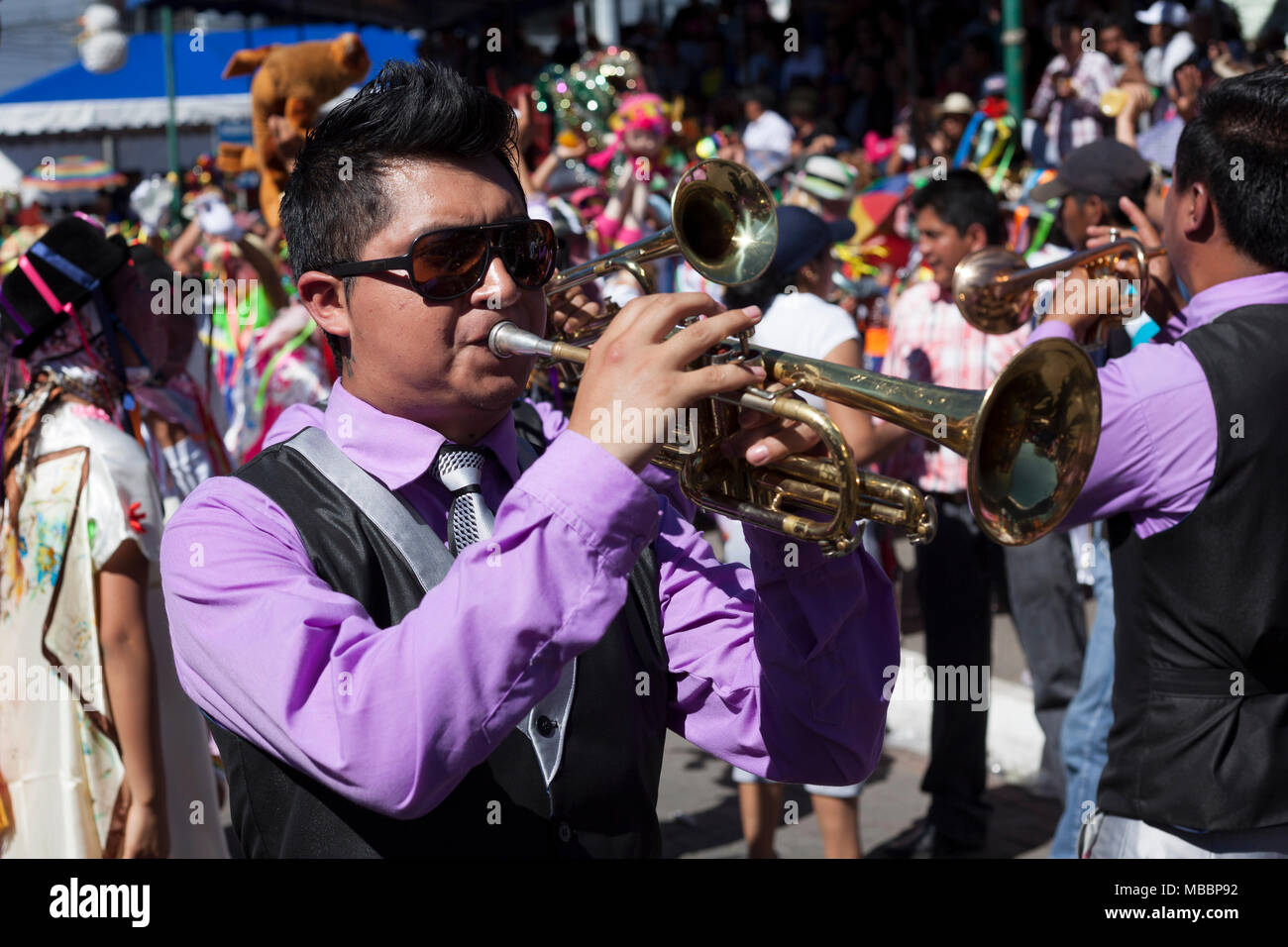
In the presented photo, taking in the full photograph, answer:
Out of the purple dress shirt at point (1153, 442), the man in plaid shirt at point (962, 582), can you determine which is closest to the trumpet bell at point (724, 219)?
the purple dress shirt at point (1153, 442)

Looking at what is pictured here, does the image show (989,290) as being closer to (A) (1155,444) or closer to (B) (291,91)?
(A) (1155,444)

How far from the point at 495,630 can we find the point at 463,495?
17.5 inches

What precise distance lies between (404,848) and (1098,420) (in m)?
1.03

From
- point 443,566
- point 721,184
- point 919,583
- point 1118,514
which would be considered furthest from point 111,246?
point 919,583

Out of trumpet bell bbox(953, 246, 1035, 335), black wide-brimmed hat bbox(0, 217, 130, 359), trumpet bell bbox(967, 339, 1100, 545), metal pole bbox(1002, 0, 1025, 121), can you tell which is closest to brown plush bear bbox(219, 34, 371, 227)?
black wide-brimmed hat bbox(0, 217, 130, 359)

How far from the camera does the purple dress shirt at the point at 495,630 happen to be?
1.40 meters

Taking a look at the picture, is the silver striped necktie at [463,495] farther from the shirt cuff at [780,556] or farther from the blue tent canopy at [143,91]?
the blue tent canopy at [143,91]

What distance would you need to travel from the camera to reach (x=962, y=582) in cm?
507

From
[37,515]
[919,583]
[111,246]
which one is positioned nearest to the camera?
[37,515]

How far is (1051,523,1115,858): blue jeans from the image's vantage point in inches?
158

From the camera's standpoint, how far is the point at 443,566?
1697 mm

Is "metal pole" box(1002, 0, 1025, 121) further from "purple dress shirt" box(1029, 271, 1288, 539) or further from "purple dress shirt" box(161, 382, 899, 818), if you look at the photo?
"purple dress shirt" box(161, 382, 899, 818)

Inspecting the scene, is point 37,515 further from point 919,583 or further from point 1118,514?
point 919,583

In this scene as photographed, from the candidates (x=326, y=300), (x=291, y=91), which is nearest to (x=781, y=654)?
(x=326, y=300)
